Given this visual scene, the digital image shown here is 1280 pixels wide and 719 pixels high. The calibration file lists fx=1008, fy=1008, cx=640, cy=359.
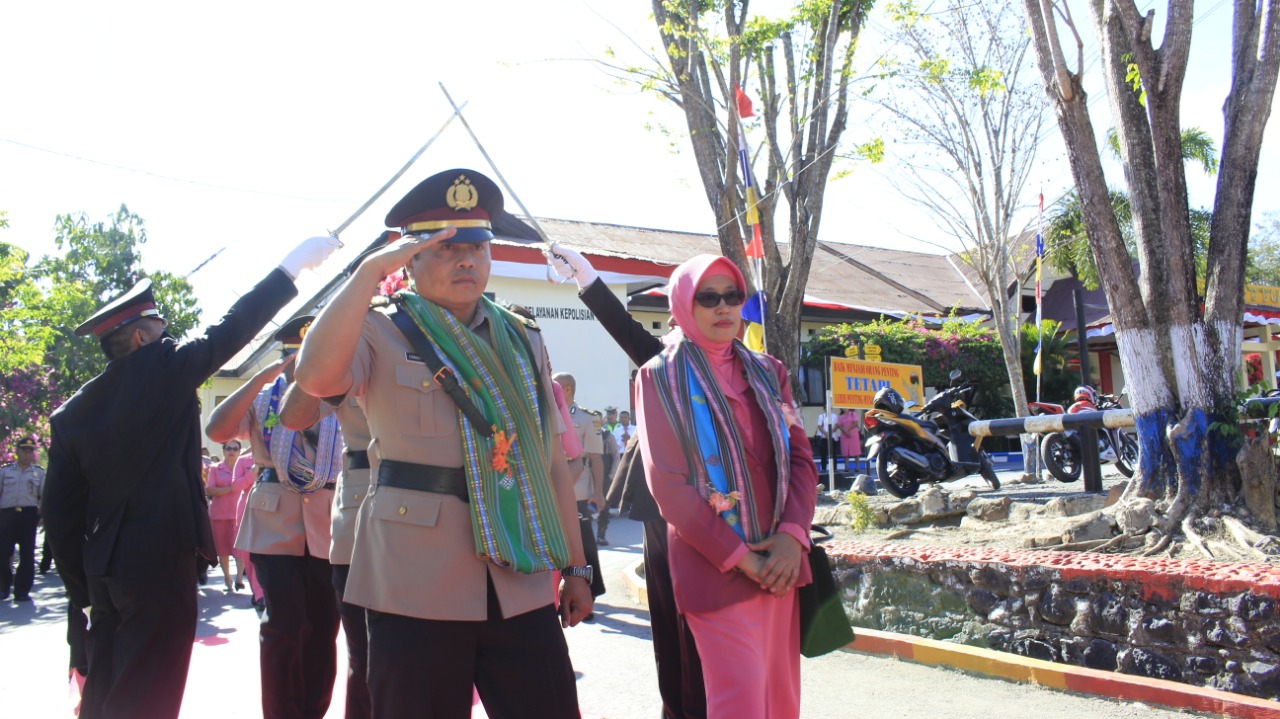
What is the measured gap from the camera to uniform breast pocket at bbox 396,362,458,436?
2629 millimetres

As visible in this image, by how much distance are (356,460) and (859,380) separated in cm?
1210

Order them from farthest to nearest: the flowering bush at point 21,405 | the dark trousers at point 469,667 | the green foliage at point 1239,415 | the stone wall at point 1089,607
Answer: the flowering bush at point 21,405 < the green foliage at point 1239,415 < the stone wall at point 1089,607 < the dark trousers at point 469,667

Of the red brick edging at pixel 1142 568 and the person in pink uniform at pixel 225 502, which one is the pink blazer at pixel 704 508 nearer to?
the red brick edging at pixel 1142 568

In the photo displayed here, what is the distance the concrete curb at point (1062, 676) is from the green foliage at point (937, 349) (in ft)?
67.7

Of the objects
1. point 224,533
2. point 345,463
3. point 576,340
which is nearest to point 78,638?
point 345,463

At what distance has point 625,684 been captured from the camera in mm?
5707

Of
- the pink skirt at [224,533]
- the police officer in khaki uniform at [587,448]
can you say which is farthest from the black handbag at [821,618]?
the pink skirt at [224,533]

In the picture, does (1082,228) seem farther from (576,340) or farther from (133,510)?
(133,510)

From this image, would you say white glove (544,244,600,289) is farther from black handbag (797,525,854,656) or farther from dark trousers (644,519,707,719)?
black handbag (797,525,854,656)

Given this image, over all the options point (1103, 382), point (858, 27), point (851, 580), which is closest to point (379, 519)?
point (851, 580)

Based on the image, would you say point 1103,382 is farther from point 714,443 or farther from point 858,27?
point 714,443

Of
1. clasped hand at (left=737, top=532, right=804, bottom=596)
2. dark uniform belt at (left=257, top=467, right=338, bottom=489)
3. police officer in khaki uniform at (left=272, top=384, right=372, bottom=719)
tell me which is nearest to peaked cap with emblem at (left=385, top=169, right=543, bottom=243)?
police officer in khaki uniform at (left=272, top=384, right=372, bottom=719)

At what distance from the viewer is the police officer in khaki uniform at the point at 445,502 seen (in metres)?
2.53

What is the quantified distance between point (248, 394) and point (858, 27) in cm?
1004
